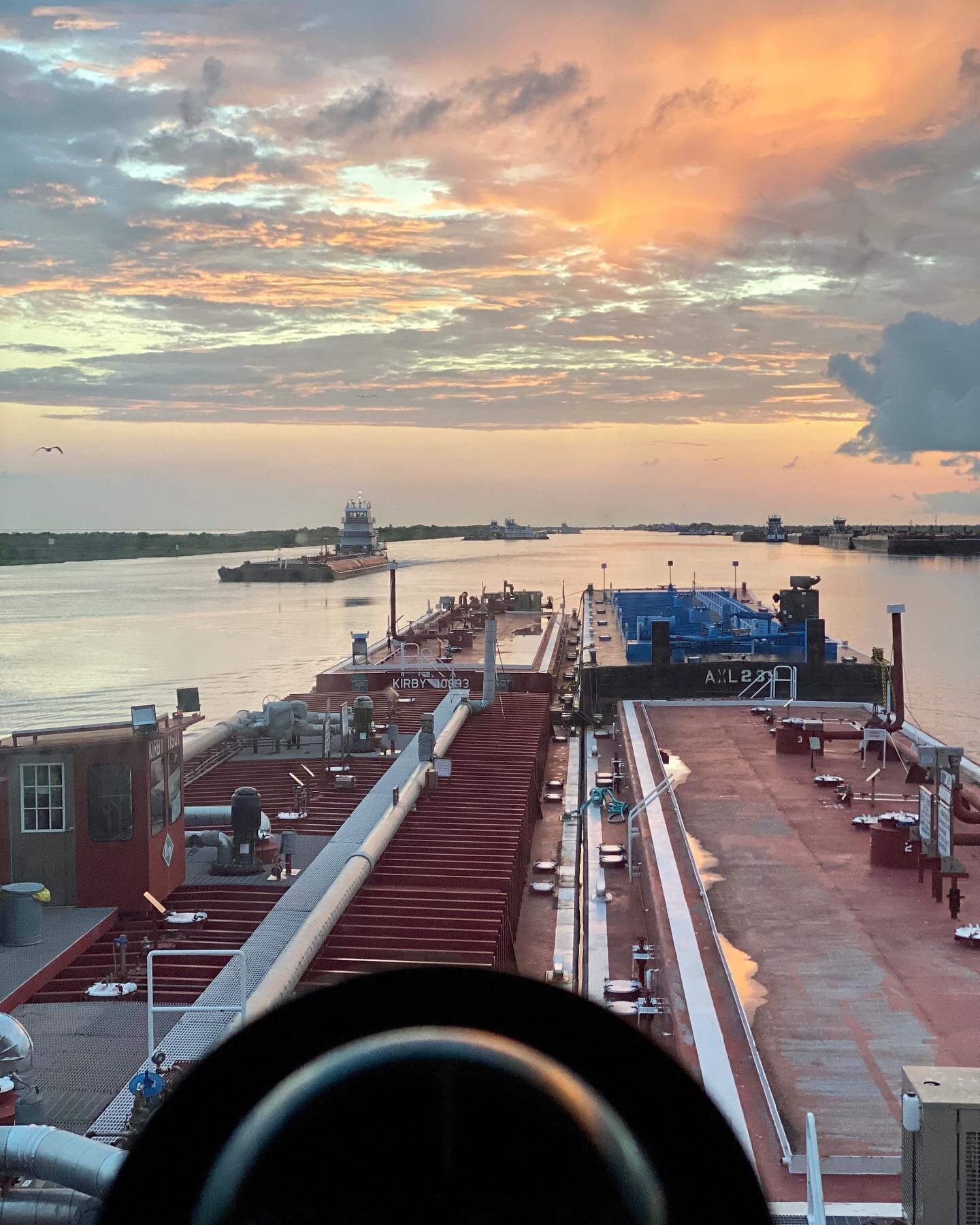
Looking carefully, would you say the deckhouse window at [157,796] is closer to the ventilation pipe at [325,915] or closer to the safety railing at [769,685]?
the ventilation pipe at [325,915]

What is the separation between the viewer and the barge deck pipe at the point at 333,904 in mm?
10352

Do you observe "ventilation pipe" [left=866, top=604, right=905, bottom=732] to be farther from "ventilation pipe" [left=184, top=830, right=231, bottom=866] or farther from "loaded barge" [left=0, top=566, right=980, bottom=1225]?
"ventilation pipe" [left=184, top=830, right=231, bottom=866]

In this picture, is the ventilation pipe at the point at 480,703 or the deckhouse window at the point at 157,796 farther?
the ventilation pipe at the point at 480,703

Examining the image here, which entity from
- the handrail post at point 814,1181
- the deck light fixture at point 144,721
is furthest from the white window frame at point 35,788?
the handrail post at point 814,1181

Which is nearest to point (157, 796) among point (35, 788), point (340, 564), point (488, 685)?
point (35, 788)

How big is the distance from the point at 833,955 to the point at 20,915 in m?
8.06

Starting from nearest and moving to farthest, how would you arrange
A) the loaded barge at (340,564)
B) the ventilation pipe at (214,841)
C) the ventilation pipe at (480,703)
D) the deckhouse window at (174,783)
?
the deckhouse window at (174,783) < the ventilation pipe at (214,841) < the ventilation pipe at (480,703) < the loaded barge at (340,564)

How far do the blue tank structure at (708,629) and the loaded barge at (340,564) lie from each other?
221ft

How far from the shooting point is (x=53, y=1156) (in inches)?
263

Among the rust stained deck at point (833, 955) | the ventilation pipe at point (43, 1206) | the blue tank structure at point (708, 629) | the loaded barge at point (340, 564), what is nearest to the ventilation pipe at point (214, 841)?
the rust stained deck at point (833, 955)

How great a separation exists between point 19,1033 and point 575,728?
1177 inches

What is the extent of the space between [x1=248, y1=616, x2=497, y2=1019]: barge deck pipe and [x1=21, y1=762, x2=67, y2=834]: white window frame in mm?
3005

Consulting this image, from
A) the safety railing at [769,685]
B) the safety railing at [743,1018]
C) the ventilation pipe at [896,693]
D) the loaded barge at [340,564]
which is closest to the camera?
the safety railing at [743,1018]

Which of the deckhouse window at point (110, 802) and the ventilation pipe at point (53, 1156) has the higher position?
the deckhouse window at point (110, 802)
